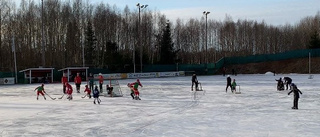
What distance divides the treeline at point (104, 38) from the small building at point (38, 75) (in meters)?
5.88

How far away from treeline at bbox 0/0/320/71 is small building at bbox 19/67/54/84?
5878 millimetres

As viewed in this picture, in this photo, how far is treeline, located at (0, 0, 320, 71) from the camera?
59312mm

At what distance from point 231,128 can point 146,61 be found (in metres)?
47.1

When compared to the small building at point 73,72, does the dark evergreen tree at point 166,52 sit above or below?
above

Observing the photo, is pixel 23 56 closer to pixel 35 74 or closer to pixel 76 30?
pixel 76 30

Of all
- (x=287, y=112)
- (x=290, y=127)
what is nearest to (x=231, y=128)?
(x=290, y=127)

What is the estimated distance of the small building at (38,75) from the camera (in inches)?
1585

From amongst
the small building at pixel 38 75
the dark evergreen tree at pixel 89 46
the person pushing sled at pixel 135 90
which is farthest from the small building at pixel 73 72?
the person pushing sled at pixel 135 90

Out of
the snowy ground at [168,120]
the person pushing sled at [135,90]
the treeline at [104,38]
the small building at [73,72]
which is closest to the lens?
the snowy ground at [168,120]

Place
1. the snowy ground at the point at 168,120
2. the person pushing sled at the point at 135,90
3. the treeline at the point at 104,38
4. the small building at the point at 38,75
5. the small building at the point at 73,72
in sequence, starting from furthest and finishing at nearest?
the treeline at the point at 104,38 → the small building at the point at 73,72 → the small building at the point at 38,75 → the person pushing sled at the point at 135,90 → the snowy ground at the point at 168,120

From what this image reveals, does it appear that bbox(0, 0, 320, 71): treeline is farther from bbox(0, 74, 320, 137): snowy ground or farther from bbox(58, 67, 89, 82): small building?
bbox(0, 74, 320, 137): snowy ground

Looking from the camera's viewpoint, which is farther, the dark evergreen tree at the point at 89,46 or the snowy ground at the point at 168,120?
the dark evergreen tree at the point at 89,46

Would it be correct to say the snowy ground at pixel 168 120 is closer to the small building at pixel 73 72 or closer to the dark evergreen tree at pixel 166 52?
the small building at pixel 73 72

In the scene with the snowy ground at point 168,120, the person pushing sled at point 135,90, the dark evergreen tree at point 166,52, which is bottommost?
the snowy ground at point 168,120
